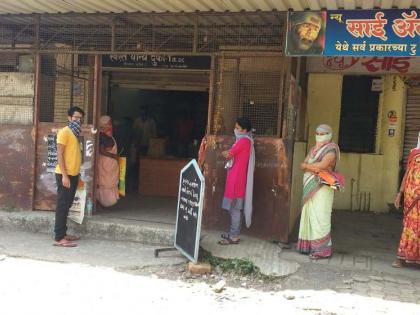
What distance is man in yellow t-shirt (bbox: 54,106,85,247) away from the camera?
248 inches

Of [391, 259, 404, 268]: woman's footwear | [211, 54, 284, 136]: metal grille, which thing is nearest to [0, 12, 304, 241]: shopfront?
[211, 54, 284, 136]: metal grille

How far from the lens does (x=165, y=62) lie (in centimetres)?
830

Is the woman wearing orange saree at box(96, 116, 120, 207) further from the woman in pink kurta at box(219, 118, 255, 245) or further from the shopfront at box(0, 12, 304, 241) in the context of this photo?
the woman in pink kurta at box(219, 118, 255, 245)

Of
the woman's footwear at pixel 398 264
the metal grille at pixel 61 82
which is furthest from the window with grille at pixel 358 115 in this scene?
the metal grille at pixel 61 82

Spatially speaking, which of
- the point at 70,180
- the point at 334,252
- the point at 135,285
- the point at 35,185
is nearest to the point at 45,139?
the point at 35,185

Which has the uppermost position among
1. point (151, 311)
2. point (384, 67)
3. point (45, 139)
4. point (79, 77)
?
point (384, 67)

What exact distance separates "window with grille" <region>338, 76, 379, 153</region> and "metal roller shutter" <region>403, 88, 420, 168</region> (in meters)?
0.58

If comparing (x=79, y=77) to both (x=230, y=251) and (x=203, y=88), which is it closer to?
(x=203, y=88)

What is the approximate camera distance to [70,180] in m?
6.43

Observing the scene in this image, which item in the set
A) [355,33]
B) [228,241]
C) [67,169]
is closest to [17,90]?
[67,169]

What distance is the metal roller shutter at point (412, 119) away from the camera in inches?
362

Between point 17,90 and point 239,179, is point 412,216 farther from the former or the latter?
point 17,90

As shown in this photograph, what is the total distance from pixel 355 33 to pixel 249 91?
1535 millimetres

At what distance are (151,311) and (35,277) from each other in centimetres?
152
